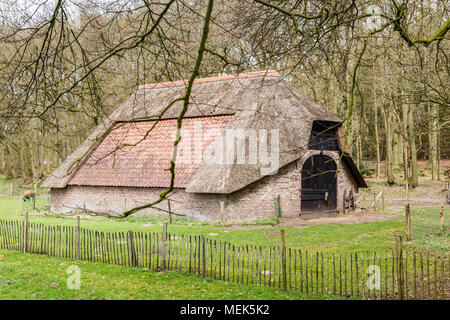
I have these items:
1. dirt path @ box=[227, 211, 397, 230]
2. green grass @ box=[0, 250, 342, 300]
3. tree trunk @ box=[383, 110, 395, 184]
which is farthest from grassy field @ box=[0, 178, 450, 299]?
tree trunk @ box=[383, 110, 395, 184]

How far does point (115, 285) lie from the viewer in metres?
9.18

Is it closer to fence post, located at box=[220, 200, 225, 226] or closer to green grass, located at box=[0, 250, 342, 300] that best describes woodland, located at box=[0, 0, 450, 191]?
green grass, located at box=[0, 250, 342, 300]

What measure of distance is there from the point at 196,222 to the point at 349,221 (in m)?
6.80

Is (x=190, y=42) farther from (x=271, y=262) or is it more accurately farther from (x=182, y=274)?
(x=271, y=262)

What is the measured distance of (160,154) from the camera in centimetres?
2164

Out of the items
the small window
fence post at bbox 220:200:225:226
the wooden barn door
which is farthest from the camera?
the small window

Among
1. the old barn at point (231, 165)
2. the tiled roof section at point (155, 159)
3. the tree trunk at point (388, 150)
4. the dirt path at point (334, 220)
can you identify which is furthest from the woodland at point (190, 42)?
the tree trunk at point (388, 150)

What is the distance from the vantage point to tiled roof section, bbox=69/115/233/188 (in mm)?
20328

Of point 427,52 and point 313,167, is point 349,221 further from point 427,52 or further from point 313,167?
point 427,52

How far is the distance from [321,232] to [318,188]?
5112 millimetres

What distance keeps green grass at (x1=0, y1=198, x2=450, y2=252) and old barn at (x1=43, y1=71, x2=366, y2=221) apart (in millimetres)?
1040

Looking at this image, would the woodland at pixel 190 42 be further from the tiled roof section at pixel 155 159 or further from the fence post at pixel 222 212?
the tiled roof section at pixel 155 159

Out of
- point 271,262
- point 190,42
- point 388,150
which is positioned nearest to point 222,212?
point 271,262

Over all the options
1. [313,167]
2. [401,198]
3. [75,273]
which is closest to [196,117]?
[313,167]
